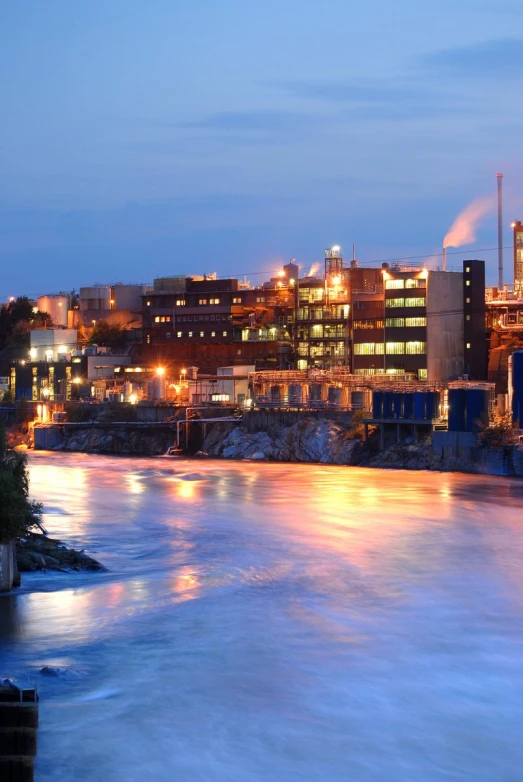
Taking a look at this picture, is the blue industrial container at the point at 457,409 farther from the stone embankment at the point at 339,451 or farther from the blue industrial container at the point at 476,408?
the stone embankment at the point at 339,451

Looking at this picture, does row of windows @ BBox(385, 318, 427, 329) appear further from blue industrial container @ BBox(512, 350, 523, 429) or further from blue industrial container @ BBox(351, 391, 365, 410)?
blue industrial container @ BBox(512, 350, 523, 429)

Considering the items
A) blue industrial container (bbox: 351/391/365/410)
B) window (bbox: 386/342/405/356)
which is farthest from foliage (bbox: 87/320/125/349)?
blue industrial container (bbox: 351/391/365/410)

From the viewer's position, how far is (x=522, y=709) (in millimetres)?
14867

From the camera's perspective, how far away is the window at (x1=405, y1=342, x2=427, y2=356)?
60.2m

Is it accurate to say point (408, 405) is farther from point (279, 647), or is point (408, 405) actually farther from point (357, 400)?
point (279, 647)

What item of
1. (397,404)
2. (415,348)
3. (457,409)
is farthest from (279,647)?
(415,348)

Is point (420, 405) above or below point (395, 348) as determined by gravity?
below

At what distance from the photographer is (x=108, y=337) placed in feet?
260

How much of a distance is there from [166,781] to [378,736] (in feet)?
10.2

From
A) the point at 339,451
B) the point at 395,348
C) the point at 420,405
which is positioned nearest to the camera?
the point at 420,405

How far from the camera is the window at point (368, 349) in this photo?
62.6 metres

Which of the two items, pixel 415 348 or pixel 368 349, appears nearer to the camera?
pixel 415 348

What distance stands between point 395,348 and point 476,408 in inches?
741

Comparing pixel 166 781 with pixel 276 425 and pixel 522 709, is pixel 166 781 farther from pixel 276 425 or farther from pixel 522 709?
pixel 276 425
